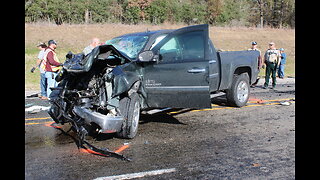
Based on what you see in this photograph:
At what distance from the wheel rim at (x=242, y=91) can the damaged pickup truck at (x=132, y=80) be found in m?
1.46

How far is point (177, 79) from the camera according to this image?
591cm

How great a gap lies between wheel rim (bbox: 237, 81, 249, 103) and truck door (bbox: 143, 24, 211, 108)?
2655 mm

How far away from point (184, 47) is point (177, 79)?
705mm

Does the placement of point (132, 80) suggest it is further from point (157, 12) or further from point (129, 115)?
point (157, 12)

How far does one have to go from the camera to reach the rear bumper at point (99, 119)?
16.3 feet

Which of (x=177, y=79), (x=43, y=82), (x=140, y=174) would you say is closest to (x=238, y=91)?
(x=177, y=79)

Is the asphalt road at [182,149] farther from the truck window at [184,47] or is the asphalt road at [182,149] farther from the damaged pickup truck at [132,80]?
the truck window at [184,47]

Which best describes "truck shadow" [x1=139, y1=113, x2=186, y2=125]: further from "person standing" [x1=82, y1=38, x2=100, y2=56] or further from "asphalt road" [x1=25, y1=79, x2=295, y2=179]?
"person standing" [x1=82, y1=38, x2=100, y2=56]

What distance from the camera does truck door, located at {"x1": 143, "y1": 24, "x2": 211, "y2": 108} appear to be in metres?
5.86

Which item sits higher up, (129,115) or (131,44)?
(131,44)

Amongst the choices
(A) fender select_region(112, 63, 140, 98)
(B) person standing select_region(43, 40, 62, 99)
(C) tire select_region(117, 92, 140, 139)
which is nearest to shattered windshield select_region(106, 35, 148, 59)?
(A) fender select_region(112, 63, 140, 98)

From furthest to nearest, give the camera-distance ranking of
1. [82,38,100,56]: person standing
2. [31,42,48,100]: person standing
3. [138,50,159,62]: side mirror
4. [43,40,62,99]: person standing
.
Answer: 1. [31,42,48,100]: person standing
2. [43,40,62,99]: person standing
3. [82,38,100,56]: person standing
4. [138,50,159,62]: side mirror

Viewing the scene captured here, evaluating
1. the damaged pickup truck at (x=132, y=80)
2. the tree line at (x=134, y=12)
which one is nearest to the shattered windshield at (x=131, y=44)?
the damaged pickup truck at (x=132, y=80)
